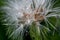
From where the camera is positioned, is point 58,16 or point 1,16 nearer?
point 58,16

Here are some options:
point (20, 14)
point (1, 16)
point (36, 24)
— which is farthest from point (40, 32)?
point (1, 16)

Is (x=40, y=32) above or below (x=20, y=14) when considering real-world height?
below

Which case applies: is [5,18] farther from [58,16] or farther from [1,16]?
[58,16]

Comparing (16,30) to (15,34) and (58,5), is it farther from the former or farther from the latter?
(58,5)

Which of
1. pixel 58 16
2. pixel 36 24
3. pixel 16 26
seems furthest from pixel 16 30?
pixel 58 16

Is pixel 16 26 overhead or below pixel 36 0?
below

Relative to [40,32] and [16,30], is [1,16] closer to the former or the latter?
[16,30]

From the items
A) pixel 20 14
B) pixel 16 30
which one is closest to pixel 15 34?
pixel 16 30
